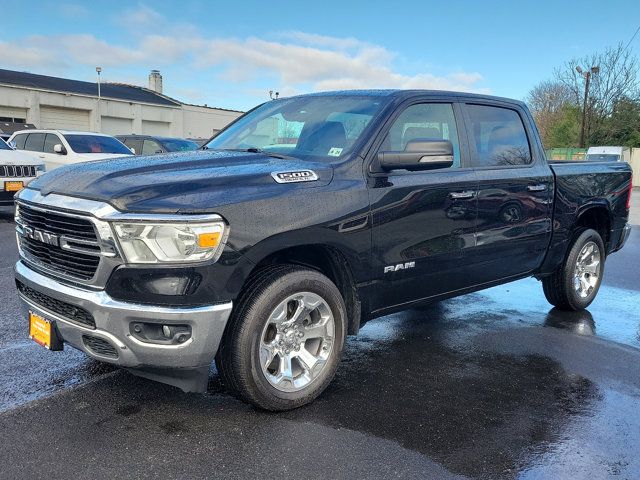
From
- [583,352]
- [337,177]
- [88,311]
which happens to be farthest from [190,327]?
[583,352]

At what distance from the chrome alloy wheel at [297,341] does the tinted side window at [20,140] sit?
542 inches

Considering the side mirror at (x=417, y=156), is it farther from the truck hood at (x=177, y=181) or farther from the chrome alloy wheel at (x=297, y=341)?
the chrome alloy wheel at (x=297, y=341)

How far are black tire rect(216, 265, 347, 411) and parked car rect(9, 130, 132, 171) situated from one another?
11.0 meters

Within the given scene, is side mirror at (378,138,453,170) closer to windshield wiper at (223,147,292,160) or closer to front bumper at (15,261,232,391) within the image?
windshield wiper at (223,147,292,160)

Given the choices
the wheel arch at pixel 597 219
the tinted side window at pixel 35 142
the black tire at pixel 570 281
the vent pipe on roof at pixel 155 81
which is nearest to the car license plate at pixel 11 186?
the tinted side window at pixel 35 142

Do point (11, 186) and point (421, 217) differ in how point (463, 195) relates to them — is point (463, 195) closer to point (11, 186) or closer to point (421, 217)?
point (421, 217)

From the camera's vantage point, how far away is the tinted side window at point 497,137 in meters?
4.64

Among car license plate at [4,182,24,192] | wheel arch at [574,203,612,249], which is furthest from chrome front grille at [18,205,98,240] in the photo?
car license plate at [4,182,24,192]

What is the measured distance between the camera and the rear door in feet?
14.7

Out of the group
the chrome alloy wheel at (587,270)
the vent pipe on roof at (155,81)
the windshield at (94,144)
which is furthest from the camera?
the vent pipe on roof at (155,81)

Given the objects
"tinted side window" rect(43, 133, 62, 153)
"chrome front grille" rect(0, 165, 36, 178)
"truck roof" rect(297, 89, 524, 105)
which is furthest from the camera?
"tinted side window" rect(43, 133, 62, 153)

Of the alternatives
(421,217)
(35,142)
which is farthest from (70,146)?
(421,217)

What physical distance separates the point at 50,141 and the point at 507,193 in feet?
41.2

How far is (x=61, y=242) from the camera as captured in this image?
10.1 ft
